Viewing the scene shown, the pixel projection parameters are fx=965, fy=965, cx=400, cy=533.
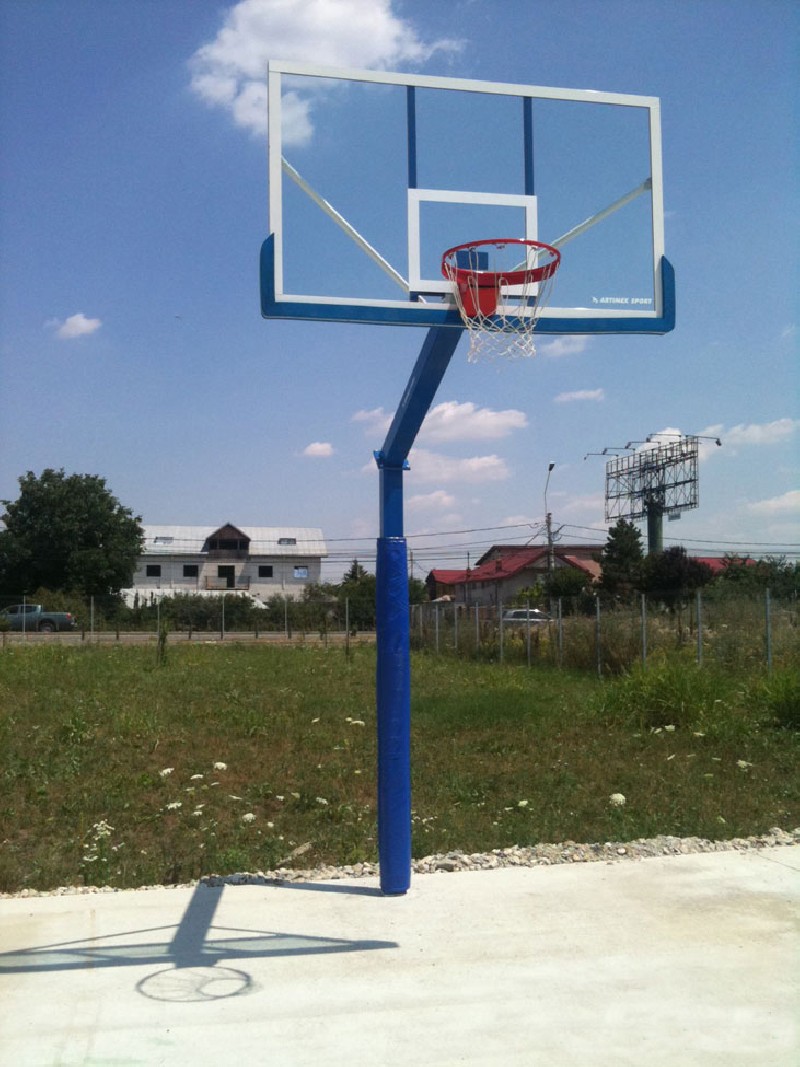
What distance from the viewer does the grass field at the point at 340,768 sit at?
716 cm

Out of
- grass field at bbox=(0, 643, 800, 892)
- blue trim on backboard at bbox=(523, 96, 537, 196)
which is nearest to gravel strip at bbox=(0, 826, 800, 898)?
grass field at bbox=(0, 643, 800, 892)

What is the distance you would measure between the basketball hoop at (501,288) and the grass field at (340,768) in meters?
3.57

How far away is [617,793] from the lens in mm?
8609

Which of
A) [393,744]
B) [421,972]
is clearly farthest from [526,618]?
[421,972]

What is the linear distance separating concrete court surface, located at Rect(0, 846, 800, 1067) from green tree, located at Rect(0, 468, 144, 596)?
145ft

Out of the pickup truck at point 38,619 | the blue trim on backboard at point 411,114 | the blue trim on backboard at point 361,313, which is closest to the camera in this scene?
the blue trim on backboard at point 361,313

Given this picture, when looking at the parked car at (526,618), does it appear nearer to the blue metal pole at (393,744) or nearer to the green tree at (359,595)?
the green tree at (359,595)

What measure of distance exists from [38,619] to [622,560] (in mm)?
29719

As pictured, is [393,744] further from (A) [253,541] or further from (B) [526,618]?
(A) [253,541]

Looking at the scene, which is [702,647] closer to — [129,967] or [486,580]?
[129,967]

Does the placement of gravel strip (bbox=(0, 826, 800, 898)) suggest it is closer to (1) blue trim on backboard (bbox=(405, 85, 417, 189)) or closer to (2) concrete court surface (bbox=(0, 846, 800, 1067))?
(2) concrete court surface (bbox=(0, 846, 800, 1067))

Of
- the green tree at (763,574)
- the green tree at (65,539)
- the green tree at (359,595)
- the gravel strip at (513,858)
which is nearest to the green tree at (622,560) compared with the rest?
the green tree at (763,574)

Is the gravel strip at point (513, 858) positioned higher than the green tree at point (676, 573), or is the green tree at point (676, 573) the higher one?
the green tree at point (676, 573)

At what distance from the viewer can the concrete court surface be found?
375cm
